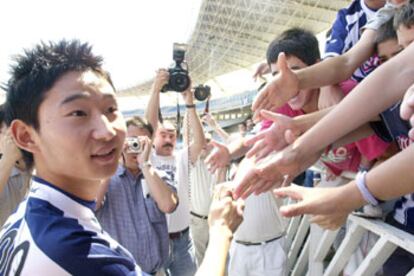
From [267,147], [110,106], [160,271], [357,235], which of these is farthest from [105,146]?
[160,271]

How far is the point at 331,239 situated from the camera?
69.5 inches

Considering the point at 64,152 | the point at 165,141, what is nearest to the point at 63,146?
the point at 64,152

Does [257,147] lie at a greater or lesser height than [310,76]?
lesser

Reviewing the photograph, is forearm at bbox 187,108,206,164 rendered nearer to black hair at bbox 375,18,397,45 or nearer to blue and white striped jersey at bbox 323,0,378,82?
blue and white striped jersey at bbox 323,0,378,82

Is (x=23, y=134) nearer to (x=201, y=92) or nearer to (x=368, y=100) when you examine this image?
(x=368, y=100)

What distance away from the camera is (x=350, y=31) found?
1794 millimetres

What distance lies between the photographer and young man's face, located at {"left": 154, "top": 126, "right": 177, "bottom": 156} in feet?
9.93

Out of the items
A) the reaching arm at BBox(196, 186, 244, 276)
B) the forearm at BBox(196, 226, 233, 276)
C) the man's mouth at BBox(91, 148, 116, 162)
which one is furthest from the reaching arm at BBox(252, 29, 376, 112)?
the man's mouth at BBox(91, 148, 116, 162)

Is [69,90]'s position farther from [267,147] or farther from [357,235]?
[357,235]

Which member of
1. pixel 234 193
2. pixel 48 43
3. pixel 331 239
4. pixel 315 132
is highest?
pixel 48 43

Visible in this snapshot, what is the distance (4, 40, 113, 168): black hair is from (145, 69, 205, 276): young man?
1506 millimetres

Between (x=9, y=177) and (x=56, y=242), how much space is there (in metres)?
1.64

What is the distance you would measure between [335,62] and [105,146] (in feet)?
3.31

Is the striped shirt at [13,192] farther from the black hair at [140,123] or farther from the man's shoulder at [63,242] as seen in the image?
the man's shoulder at [63,242]
